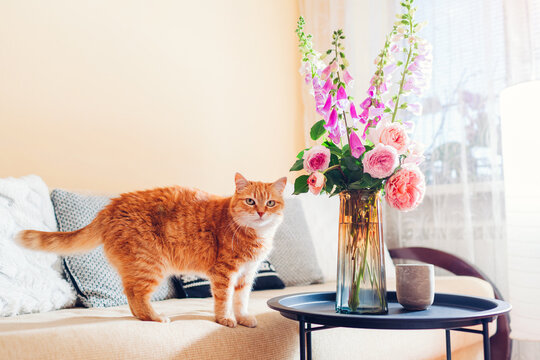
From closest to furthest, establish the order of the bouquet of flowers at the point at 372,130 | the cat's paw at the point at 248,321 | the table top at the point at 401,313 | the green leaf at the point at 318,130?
the table top at the point at 401,313
the bouquet of flowers at the point at 372,130
the green leaf at the point at 318,130
the cat's paw at the point at 248,321

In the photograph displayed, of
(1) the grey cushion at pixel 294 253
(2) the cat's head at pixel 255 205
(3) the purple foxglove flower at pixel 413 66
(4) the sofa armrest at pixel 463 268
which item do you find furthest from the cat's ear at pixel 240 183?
(4) the sofa armrest at pixel 463 268

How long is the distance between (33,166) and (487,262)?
207 cm

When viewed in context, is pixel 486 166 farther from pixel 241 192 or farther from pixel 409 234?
pixel 241 192

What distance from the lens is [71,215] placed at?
5.75ft

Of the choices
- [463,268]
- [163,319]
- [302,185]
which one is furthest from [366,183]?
[463,268]

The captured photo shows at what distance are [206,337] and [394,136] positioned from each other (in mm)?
682

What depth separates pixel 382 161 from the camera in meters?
1.17

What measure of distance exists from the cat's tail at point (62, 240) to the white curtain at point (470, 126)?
1768 mm

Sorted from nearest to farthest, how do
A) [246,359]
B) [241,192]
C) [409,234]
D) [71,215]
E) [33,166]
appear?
[246,359] < [241,192] < [71,215] < [33,166] < [409,234]

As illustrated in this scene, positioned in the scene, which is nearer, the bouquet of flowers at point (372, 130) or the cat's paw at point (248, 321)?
the bouquet of flowers at point (372, 130)

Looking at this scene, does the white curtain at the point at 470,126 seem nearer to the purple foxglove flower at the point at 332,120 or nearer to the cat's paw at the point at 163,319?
the purple foxglove flower at the point at 332,120

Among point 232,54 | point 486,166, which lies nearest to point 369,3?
point 232,54

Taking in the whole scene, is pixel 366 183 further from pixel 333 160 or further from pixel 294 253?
pixel 294 253

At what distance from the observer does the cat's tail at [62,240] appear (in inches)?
51.7
